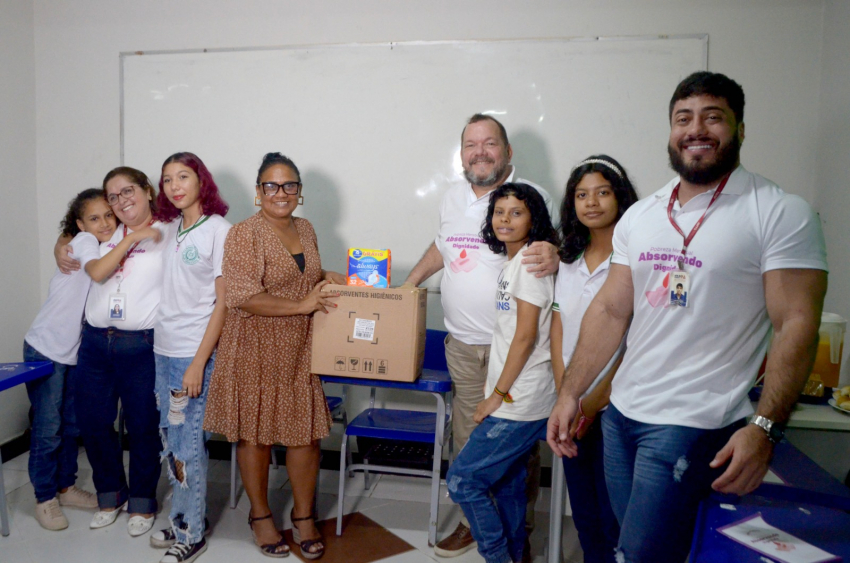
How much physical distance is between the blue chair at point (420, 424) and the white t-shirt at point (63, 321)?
49.8 inches

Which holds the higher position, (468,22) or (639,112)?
(468,22)

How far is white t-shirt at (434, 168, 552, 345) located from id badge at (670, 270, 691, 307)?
38.2 inches

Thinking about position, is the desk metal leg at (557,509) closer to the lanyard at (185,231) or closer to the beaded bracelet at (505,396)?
the beaded bracelet at (505,396)

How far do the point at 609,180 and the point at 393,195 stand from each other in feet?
5.17

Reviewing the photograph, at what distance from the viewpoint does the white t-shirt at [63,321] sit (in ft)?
8.44

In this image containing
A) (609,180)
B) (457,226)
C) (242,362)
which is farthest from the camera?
(457,226)

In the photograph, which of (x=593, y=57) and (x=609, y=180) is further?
(x=593, y=57)

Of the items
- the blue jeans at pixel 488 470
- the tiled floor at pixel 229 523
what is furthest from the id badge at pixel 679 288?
the tiled floor at pixel 229 523

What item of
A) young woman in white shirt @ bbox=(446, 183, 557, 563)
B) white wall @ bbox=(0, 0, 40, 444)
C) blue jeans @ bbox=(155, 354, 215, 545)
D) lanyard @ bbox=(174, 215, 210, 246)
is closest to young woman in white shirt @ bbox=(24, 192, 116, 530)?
lanyard @ bbox=(174, 215, 210, 246)

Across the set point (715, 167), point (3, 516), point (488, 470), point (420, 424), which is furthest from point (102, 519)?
point (715, 167)

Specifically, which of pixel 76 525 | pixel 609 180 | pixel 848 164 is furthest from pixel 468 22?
pixel 76 525

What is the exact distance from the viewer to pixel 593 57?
293 cm

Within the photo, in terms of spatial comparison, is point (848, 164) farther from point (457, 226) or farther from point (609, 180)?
point (457, 226)

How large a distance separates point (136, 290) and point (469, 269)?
56.4 inches
